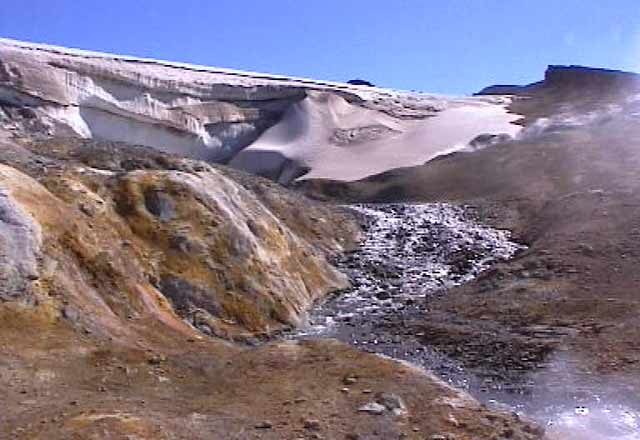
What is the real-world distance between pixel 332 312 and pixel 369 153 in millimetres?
30205

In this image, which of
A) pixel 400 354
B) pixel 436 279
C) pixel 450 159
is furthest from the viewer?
pixel 450 159

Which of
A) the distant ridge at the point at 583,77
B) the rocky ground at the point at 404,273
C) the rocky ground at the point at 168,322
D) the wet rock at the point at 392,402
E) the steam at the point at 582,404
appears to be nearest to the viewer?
the rocky ground at the point at 168,322

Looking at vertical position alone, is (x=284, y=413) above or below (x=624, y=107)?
below

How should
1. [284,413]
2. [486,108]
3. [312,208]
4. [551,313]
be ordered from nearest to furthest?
[284,413], [551,313], [312,208], [486,108]

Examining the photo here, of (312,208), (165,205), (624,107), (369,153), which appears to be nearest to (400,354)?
(165,205)

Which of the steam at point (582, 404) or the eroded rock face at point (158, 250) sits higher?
the eroded rock face at point (158, 250)

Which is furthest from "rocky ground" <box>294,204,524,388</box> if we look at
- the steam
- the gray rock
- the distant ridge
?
the distant ridge

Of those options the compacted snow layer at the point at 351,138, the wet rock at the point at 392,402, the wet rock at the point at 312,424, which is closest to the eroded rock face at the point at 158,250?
the wet rock at the point at 312,424

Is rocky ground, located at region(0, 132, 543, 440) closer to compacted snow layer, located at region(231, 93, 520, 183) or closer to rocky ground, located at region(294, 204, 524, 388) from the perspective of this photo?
rocky ground, located at region(294, 204, 524, 388)

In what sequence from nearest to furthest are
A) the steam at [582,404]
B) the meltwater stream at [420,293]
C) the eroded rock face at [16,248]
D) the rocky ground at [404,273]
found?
1. the steam at [582,404]
2. the meltwater stream at [420,293]
3. the eroded rock face at [16,248]
4. the rocky ground at [404,273]

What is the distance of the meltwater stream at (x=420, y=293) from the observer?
18.6 metres

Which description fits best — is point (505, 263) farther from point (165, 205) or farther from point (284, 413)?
point (284, 413)

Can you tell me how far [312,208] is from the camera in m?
37.5

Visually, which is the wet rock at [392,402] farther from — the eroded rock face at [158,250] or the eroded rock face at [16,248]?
the eroded rock face at [16,248]
